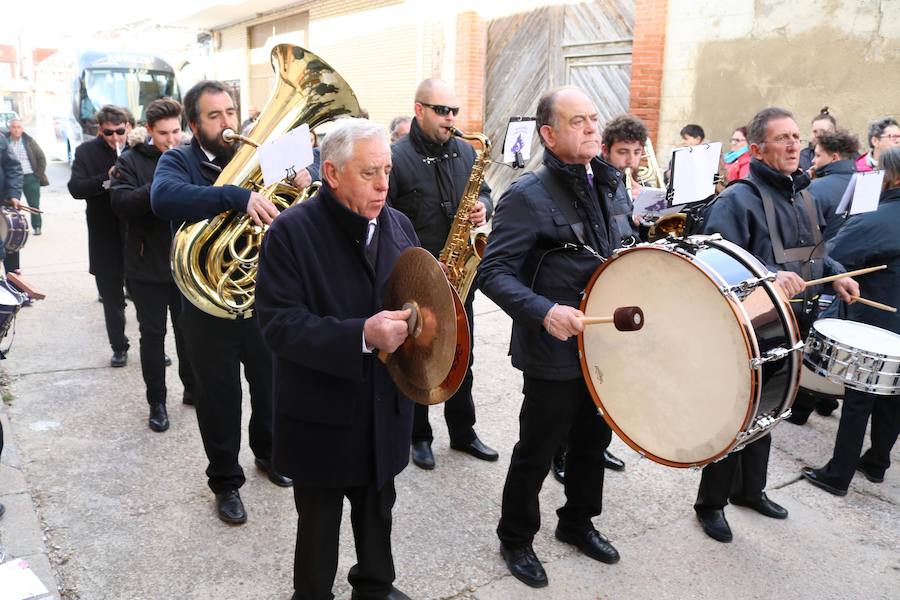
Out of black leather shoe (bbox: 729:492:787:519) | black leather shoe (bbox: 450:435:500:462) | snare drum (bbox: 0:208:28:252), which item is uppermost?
snare drum (bbox: 0:208:28:252)

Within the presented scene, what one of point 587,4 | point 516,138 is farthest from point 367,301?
point 587,4

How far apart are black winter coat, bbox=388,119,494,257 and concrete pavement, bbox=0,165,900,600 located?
134 centimetres

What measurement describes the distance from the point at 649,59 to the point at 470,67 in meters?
3.98

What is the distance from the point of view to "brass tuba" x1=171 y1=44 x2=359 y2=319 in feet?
11.1

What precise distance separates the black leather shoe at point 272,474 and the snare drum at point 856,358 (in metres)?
2.72

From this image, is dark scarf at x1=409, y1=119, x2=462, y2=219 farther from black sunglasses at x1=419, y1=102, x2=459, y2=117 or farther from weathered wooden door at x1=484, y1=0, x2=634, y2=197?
weathered wooden door at x1=484, y1=0, x2=634, y2=197

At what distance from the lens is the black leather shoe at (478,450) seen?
4.27m

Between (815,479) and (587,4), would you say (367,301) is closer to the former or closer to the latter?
(815,479)

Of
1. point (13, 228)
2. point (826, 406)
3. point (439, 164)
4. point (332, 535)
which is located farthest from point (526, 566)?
point (13, 228)

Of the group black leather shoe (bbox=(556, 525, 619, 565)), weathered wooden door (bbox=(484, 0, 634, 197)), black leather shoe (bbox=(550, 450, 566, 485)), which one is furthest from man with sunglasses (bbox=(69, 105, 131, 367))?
weathered wooden door (bbox=(484, 0, 634, 197))

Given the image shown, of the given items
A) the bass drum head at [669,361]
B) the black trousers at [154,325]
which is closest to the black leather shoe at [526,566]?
the bass drum head at [669,361]

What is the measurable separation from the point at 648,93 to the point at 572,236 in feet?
23.1

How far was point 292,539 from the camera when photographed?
3383 millimetres

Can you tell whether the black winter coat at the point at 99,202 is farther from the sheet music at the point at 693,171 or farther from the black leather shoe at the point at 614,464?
the sheet music at the point at 693,171
